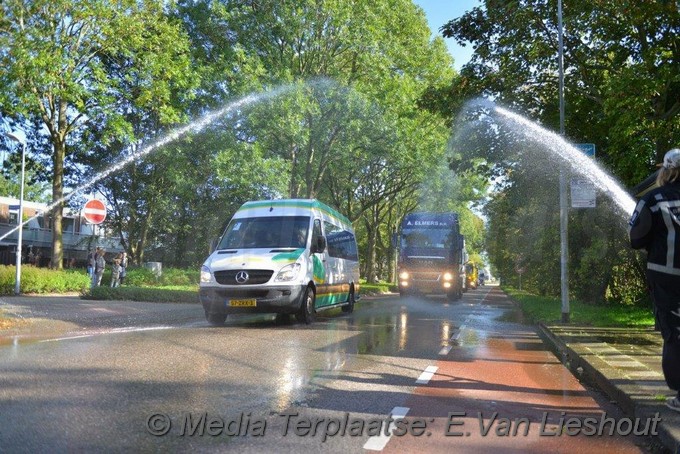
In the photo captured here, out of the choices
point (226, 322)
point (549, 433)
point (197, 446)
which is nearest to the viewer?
point (197, 446)

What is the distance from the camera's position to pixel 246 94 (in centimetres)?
2500

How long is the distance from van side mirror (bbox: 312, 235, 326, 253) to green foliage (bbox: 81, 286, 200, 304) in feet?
25.3

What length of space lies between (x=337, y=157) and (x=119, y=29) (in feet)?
37.8

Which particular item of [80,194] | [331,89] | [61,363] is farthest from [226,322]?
[80,194]

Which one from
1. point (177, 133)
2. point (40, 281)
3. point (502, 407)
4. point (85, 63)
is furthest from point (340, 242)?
point (177, 133)

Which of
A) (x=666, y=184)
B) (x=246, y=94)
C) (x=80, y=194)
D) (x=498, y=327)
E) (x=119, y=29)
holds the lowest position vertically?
(x=498, y=327)

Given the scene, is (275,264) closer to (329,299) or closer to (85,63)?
(329,299)

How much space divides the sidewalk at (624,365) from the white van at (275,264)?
4978mm

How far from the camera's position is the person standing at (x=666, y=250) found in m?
4.98

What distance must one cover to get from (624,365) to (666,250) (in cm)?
291

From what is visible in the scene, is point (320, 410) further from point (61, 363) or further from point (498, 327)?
point (498, 327)

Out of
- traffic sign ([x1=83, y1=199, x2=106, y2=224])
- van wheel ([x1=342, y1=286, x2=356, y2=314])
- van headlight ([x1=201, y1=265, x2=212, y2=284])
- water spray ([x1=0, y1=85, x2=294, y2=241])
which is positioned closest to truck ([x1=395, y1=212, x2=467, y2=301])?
water spray ([x1=0, y1=85, x2=294, y2=241])

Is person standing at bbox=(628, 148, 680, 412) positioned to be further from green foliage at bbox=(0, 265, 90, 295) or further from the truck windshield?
the truck windshield

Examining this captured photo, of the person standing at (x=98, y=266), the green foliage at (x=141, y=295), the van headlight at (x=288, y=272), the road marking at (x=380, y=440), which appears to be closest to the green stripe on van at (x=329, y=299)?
the van headlight at (x=288, y=272)
